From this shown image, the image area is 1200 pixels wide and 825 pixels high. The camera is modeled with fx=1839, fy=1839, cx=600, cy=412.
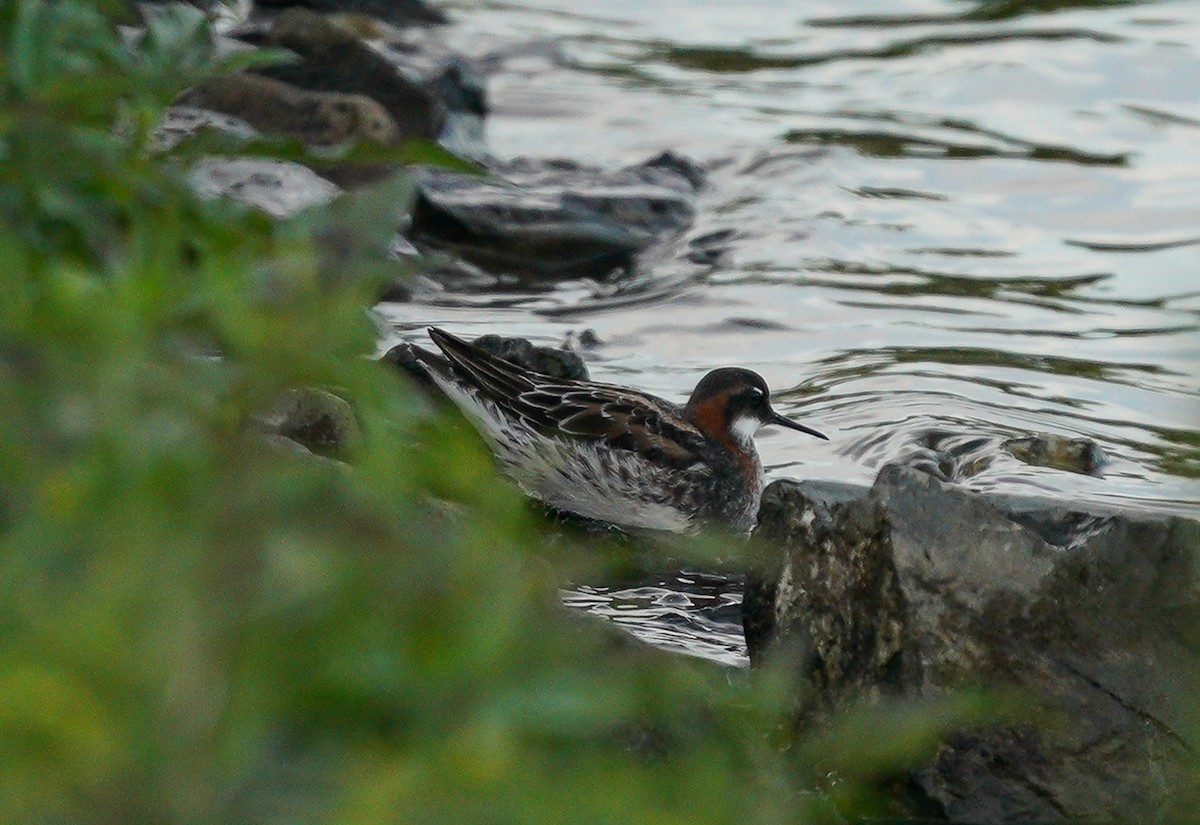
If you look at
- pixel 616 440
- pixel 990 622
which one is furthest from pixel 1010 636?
pixel 616 440

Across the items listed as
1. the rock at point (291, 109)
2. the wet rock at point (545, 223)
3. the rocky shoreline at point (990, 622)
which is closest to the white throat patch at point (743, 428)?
the rocky shoreline at point (990, 622)

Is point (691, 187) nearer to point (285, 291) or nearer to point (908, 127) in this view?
point (908, 127)

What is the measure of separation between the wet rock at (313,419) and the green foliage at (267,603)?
121 inches

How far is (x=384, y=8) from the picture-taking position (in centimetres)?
1809

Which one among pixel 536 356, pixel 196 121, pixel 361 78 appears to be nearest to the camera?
pixel 536 356

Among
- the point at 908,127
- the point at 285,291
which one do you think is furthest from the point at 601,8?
the point at 285,291

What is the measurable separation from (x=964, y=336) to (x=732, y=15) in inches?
321

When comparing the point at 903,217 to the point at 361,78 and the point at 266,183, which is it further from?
the point at 266,183

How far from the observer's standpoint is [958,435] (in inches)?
372

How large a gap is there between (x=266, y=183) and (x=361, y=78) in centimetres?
324

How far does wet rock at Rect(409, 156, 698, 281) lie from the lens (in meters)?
12.4

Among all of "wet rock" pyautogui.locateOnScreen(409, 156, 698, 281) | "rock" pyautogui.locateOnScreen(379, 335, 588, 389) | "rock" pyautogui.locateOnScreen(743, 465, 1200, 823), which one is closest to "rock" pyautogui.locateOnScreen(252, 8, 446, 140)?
"wet rock" pyautogui.locateOnScreen(409, 156, 698, 281)

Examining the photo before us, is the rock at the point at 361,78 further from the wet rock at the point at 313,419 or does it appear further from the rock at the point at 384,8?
the wet rock at the point at 313,419

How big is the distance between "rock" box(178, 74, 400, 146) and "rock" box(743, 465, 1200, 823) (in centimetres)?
769
